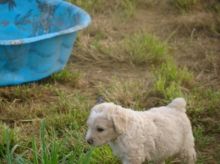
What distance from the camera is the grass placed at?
340 cm

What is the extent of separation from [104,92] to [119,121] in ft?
4.90

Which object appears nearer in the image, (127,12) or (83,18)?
(83,18)

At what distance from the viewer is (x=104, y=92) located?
4.27m

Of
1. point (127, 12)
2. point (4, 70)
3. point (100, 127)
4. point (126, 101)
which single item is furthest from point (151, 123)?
point (127, 12)

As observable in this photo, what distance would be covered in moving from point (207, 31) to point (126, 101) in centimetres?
182

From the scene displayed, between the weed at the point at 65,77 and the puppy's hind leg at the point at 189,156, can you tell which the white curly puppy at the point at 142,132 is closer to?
the puppy's hind leg at the point at 189,156

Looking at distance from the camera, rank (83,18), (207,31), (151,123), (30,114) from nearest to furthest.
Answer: (151,123), (30,114), (83,18), (207,31)

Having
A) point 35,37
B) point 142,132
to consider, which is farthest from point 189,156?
point 35,37

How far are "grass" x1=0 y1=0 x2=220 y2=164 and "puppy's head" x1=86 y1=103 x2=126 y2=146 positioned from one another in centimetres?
12

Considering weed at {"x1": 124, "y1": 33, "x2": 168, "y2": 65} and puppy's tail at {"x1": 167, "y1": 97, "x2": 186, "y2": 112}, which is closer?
puppy's tail at {"x1": 167, "y1": 97, "x2": 186, "y2": 112}

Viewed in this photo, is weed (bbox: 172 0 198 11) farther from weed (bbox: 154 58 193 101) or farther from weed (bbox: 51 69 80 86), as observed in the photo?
weed (bbox: 51 69 80 86)

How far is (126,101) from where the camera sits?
13.2 ft

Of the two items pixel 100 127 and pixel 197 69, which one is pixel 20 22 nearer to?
pixel 197 69

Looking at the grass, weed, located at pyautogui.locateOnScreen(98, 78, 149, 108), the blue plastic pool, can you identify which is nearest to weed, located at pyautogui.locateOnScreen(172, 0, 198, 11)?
the grass
